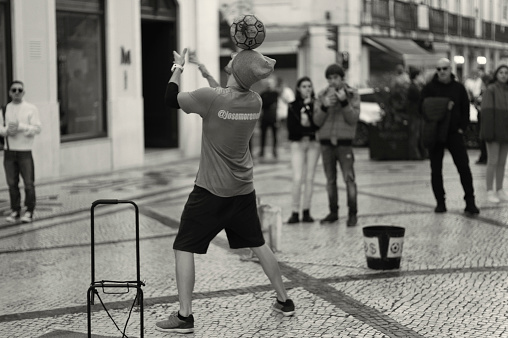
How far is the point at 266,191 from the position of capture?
47.3 feet

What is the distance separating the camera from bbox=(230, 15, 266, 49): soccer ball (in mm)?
6445

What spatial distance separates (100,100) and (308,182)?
8530 millimetres

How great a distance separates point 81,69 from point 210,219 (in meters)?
12.3

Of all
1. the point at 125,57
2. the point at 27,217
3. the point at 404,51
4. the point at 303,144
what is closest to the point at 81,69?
the point at 125,57

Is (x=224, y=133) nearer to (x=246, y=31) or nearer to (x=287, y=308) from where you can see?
(x=246, y=31)

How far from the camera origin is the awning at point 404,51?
3638 cm

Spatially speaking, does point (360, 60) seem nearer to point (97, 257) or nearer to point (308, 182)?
point (308, 182)

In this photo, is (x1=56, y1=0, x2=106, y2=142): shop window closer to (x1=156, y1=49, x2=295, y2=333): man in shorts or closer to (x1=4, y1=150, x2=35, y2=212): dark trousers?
(x1=4, y1=150, x2=35, y2=212): dark trousers

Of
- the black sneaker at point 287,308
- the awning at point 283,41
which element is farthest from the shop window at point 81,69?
the awning at point 283,41

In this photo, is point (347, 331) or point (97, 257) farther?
point (97, 257)

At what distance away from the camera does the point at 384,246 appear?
27.0 feet

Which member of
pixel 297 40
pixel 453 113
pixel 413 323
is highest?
pixel 297 40

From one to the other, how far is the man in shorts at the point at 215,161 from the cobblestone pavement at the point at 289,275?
0.44 metres

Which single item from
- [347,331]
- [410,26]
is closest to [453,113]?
[347,331]
